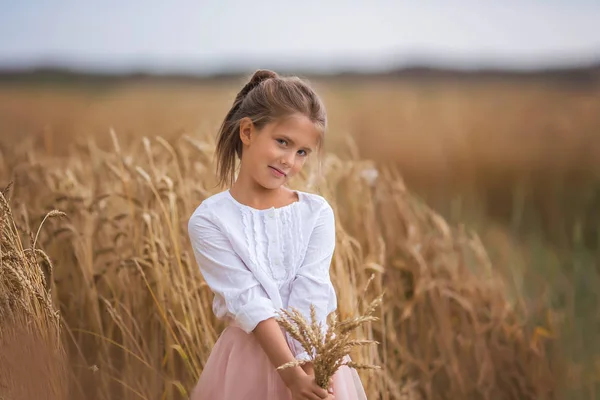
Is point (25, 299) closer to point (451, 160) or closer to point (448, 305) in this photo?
point (448, 305)

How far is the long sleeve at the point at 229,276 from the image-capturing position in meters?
1.28

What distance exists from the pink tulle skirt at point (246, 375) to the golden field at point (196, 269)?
335 millimetres

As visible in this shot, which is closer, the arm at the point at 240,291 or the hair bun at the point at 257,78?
the arm at the point at 240,291

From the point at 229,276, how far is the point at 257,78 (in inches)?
15.6

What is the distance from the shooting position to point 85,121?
13.6 ft

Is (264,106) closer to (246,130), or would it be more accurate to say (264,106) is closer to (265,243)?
(246,130)

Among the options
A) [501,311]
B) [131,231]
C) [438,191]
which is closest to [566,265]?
[501,311]

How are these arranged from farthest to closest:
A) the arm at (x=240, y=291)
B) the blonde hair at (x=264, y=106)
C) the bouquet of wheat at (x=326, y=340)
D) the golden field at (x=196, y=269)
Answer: the golden field at (x=196, y=269) → the blonde hair at (x=264, y=106) → the arm at (x=240, y=291) → the bouquet of wheat at (x=326, y=340)

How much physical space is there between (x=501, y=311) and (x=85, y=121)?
2577 mm

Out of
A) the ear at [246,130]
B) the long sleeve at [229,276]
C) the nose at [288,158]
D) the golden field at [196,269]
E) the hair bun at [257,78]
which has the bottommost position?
the golden field at [196,269]

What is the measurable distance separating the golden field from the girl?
1.20ft

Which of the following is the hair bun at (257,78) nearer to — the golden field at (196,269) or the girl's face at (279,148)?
the girl's face at (279,148)

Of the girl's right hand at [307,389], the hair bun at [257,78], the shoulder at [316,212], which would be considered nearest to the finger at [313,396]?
the girl's right hand at [307,389]

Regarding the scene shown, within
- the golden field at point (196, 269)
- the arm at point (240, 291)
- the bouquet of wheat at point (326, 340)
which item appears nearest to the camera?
the bouquet of wheat at point (326, 340)
